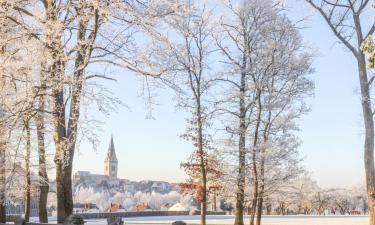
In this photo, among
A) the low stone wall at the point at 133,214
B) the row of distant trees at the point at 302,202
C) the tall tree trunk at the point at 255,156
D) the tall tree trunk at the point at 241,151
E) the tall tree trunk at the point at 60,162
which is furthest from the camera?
the row of distant trees at the point at 302,202

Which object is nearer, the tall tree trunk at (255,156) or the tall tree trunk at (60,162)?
the tall tree trunk at (60,162)

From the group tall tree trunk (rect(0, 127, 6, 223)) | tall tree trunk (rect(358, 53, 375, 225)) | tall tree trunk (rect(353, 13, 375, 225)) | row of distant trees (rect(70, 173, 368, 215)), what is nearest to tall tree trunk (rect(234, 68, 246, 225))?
row of distant trees (rect(70, 173, 368, 215))

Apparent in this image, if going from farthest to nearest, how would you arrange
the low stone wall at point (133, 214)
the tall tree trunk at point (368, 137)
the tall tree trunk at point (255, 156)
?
the low stone wall at point (133, 214) < the tall tree trunk at point (255, 156) < the tall tree trunk at point (368, 137)

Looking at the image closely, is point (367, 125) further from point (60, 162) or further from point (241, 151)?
point (60, 162)

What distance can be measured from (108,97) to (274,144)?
14249 millimetres

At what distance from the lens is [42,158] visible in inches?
978

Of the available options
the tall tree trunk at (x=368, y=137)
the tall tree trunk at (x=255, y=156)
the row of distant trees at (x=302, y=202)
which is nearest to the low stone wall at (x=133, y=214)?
the row of distant trees at (x=302, y=202)

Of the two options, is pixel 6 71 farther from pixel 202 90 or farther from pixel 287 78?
pixel 287 78

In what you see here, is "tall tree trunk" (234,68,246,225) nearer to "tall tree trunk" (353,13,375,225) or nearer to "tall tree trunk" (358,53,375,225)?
"tall tree trunk" (353,13,375,225)

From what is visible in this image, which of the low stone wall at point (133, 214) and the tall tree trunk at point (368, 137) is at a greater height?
the tall tree trunk at point (368, 137)

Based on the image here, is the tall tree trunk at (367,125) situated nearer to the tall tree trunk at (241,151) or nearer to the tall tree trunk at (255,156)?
the tall tree trunk at (255,156)

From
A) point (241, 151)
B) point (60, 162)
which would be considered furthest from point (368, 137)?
point (60, 162)

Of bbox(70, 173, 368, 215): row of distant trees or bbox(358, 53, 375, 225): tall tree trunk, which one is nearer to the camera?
bbox(358, 53, 375, 225): tall tree trunk

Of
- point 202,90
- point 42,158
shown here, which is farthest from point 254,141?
point 42,158
